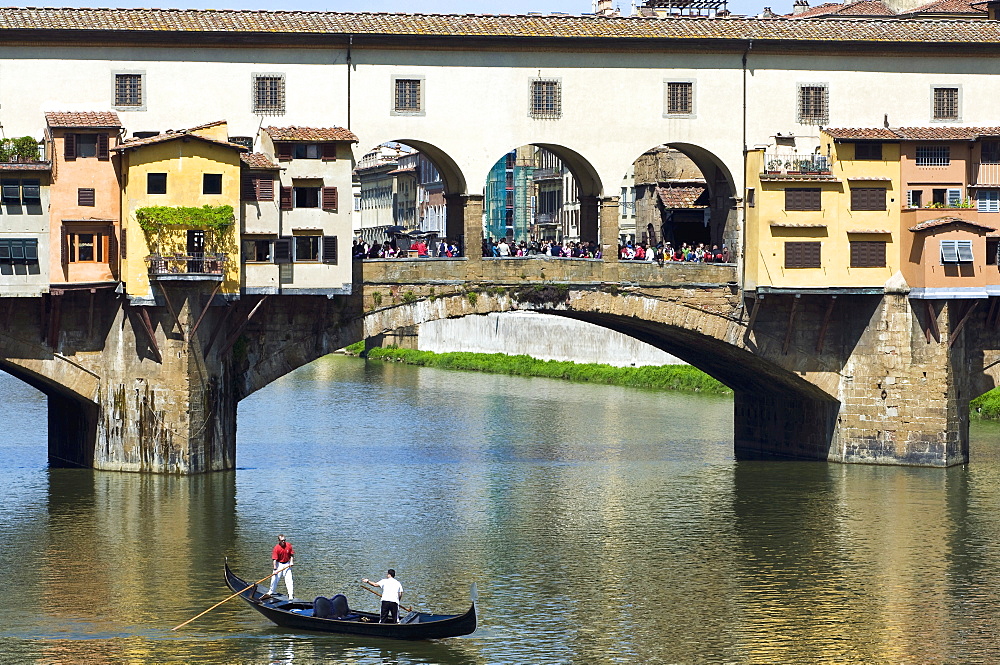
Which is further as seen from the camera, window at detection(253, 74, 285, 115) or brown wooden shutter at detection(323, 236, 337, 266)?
window at detection(253, 74, 285, 115)

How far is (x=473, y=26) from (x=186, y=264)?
10.9 m

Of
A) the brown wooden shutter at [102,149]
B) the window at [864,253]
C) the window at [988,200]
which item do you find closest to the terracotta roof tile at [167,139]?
the brown wooden shutter at [102,149]

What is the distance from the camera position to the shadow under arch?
51.0 meters

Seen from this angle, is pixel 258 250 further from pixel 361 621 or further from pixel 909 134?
pixel 909 134

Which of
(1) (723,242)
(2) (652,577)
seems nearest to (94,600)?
(2) (652,577)

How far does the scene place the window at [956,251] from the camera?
5331 cm

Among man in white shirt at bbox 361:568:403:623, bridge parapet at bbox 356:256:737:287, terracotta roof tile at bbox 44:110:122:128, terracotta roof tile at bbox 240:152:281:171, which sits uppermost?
terracotta roof tile at bbox 44:110:122:128

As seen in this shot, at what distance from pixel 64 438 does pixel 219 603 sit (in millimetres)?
19984

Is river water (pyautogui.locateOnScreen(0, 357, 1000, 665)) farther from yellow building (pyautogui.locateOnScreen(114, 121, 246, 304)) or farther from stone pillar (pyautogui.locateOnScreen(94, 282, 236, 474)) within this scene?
yellow building (pyautogui.locateOnScreen(114, 121, 246, 304))

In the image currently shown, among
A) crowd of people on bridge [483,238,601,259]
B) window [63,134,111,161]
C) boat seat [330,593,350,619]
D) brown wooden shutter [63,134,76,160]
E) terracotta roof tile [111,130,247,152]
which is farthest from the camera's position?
crowd of people on bridge [483,238,601,259]

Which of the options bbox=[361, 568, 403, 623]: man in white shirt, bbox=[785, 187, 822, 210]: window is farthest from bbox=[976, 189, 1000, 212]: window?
bbox=[361, 568, 403, 623]: man in white shirt

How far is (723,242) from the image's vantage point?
56625 mm

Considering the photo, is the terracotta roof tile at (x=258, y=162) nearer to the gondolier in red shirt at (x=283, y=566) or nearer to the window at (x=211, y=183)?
the window at (x=211, y=183)

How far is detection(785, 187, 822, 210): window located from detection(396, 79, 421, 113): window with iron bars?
11039 millimetres
